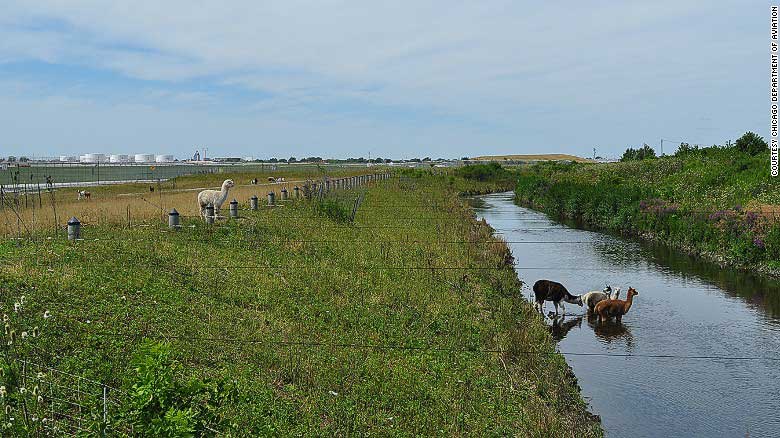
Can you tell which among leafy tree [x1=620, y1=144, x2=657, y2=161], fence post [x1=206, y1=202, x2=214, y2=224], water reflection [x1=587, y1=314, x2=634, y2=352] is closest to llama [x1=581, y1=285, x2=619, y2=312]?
water reflection [x1=587, y1=314, x2=634, y2=352]

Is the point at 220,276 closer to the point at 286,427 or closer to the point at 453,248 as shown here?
the point at 286,427

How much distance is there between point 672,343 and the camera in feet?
53.8

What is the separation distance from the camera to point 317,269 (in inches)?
671

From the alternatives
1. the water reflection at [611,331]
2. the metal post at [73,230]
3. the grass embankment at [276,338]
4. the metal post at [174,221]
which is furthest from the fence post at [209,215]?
the water reflection at [611,331]

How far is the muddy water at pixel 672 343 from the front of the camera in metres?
12.2

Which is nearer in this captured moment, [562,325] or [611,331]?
[611,331]

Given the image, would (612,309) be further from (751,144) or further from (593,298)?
(751,144)

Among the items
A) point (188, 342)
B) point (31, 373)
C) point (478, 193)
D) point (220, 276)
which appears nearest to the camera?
point (31, 373)

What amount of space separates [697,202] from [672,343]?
68.2 ft

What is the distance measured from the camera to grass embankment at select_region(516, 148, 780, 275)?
2618 centimetres

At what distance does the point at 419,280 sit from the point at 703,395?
7.22 m

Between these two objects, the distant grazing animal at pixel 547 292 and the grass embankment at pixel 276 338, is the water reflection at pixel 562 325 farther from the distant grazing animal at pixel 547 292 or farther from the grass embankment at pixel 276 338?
the grass embankment at pixel 276 338

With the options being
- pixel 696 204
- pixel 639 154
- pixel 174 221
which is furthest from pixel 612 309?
pixel 639 154

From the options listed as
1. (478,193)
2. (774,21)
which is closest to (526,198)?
(478,193)
